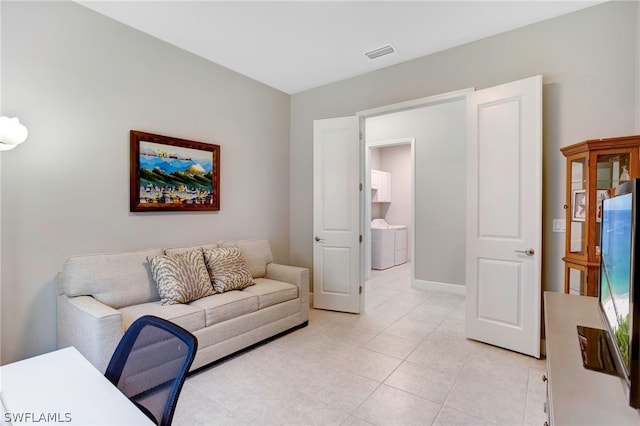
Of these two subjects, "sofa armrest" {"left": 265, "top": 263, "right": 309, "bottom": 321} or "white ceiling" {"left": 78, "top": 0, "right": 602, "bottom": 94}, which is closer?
"white ceiling" {"left": 78, "top": 0, "right": 602, "bottom": 94}

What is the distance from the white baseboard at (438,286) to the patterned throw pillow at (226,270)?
3020mm

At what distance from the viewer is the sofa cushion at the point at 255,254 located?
11.5ft

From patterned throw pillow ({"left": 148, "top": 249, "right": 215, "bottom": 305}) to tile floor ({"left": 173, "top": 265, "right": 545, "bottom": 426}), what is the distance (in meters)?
0.62

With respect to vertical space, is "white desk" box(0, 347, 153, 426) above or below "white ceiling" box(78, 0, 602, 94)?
below

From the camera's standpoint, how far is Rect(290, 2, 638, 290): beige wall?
2.42m

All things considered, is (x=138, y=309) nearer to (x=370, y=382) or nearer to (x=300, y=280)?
(x=300, y=280)

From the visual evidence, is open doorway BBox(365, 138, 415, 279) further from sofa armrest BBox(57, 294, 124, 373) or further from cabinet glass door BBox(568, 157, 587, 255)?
sofa armrest BBox(57, 294, 124, 373)

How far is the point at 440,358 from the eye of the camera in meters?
2.67

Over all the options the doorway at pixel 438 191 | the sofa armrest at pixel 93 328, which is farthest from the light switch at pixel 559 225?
the sofa armrest at pixel 93 328

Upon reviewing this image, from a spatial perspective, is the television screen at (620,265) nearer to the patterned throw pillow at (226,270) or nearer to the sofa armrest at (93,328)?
the sofa armrest at (93,328)

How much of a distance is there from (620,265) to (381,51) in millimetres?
2955

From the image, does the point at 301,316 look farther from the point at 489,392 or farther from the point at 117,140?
the point at 117,140

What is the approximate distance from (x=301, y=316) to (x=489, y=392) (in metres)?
1.80

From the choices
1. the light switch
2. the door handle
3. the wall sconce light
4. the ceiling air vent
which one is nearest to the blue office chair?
the wall sconce light
